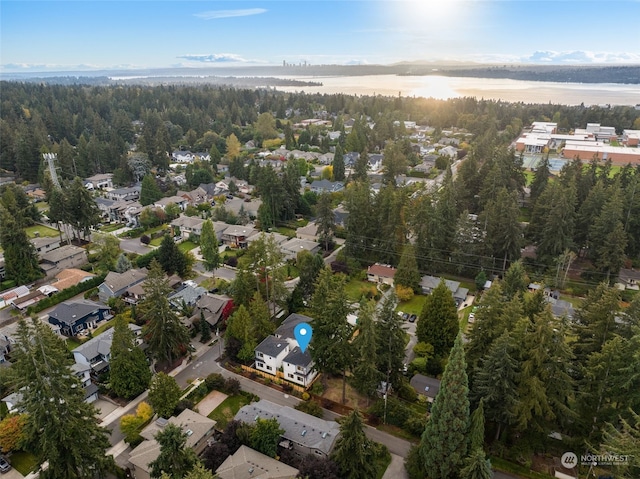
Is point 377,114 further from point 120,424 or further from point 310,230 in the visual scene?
point 120,424

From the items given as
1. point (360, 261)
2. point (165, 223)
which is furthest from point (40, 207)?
point (360, 261)

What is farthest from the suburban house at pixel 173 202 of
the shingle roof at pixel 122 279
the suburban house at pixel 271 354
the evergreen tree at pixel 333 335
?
the evergreen tree at pixel 333 335

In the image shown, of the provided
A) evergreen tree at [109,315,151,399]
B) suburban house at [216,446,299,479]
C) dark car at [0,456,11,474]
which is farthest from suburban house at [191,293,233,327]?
dark car at [0,456,11,474]

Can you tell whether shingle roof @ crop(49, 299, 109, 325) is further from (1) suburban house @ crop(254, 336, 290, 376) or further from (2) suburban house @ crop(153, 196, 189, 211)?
(2) suburban house @ crop(153, 196, 189, 211)

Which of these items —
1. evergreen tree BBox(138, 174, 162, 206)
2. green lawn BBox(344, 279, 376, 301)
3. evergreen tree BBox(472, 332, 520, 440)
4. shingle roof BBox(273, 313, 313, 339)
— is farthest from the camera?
evergreen tree BBox(138, 174, 162, 206)

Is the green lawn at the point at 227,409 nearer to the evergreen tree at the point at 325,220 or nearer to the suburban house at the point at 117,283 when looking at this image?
the suburban house at the point at 117,283

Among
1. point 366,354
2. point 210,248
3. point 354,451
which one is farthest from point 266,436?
point 210,248
